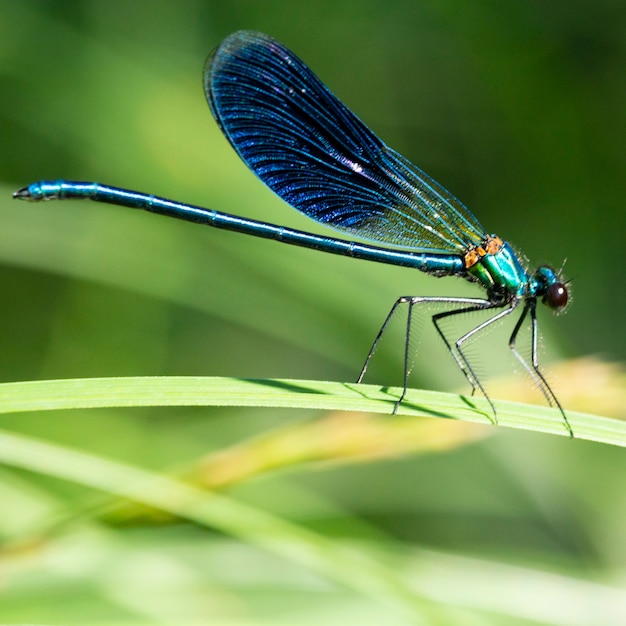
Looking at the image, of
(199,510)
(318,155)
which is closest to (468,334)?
(318,155)

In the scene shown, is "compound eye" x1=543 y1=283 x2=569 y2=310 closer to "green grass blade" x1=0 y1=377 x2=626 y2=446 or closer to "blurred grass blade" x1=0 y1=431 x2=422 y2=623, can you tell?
"green grass blade" x1=0 y1=377 x2=626 y2=446

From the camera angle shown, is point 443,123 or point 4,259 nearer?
point 4,259

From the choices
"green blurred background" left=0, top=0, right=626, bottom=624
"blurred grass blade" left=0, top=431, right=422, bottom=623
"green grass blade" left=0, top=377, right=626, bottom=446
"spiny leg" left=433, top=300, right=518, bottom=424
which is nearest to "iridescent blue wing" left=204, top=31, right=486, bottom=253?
"spiny leg" left=433, top=300, right=518, bottom=424

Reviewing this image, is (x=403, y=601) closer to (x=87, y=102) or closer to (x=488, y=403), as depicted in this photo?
(x=488, y=403)

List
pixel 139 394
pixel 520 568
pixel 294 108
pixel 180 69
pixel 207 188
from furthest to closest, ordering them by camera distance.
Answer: pixel 180 69
pixel 207 188
pixel 294 108
pixel 520 568
pixel 139 394

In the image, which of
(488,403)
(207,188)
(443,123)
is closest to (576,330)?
(443,123)

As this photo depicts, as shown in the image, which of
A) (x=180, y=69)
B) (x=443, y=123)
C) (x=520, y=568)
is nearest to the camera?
(x=520, y=568)
